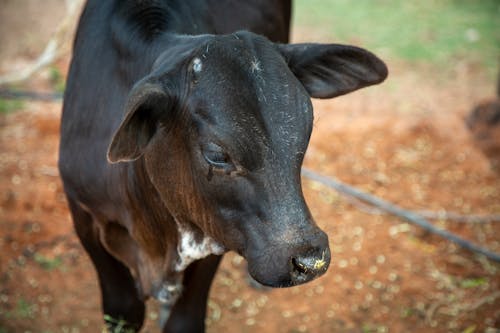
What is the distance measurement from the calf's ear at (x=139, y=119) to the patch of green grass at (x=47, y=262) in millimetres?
2490

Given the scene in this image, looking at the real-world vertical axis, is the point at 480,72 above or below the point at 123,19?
below

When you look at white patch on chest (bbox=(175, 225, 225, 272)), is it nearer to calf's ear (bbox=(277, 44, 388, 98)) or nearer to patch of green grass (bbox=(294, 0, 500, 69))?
calf's ear (bbox=(277, 44, 388, 98))

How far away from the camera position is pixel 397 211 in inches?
205

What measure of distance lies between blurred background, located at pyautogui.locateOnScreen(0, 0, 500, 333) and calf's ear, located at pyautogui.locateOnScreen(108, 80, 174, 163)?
2.15 metres

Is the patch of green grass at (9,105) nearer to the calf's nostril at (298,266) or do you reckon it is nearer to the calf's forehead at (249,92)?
the calf's forehead at (249,92)

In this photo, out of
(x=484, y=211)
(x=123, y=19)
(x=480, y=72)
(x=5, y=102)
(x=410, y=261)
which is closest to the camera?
(x=123, y=19)

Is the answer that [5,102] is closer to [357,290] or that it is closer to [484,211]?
[357,290]

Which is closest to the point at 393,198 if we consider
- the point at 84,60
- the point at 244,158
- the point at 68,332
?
the point at 68,332

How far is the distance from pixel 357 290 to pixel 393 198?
1.20 m

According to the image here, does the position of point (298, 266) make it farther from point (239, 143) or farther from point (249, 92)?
point (249, 92)

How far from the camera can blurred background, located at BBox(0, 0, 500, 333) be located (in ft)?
14.1

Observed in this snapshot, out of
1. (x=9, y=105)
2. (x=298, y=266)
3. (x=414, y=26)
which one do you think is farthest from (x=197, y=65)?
(x=414, y=26)

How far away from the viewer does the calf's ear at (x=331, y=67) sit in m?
2.54

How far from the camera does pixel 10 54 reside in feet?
23.3
